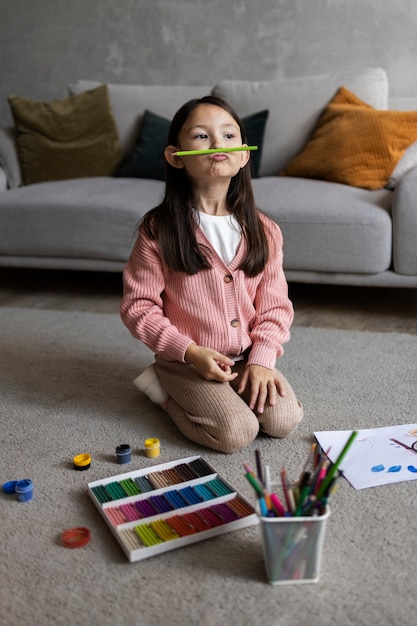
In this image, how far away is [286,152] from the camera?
2.93 meters

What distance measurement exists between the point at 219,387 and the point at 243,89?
6.01 ft

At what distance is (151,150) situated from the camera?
9.93 ft

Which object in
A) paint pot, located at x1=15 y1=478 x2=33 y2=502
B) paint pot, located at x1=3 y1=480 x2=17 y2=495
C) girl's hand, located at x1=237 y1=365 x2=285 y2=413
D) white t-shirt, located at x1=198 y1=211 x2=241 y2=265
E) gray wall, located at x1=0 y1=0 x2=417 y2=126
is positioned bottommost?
paint pot, located at x1=3 y1=480 x2=17 y2=495

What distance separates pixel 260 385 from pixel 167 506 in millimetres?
375

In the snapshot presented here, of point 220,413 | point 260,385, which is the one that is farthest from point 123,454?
point 260,385

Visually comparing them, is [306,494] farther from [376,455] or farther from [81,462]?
[81,462]

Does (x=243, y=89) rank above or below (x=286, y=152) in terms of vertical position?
above

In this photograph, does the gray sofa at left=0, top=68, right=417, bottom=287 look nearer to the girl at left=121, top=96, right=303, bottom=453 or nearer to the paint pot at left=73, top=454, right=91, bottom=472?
the girl at left=121, top=96, right=303, bottom=453

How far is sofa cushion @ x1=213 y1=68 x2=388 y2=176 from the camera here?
2.90 m

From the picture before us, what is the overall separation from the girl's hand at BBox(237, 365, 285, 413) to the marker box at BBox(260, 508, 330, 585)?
0.47 metres

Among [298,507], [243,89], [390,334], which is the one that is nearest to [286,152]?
[243,89]

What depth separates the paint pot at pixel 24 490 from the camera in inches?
53.6

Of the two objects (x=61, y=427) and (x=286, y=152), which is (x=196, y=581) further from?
(x=286, y=152)

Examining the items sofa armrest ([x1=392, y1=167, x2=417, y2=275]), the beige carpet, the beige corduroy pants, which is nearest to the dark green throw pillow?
sofa armrest ([x1=392, y1=167, x2=417, y2=275])
